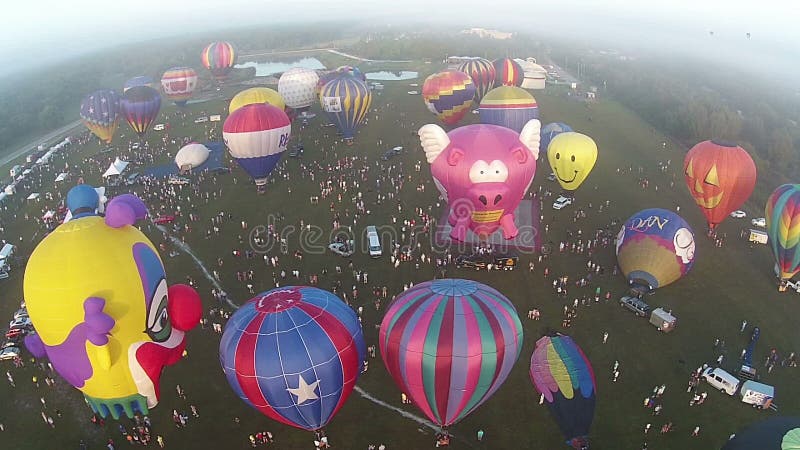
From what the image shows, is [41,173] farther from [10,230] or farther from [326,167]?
[326,167]

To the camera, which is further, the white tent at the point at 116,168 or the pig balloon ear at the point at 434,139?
the white tent at the point at 116,168

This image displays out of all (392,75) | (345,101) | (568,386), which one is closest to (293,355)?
(568,386)

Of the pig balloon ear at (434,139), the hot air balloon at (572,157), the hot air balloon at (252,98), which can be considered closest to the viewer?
the pig balloon ear at (434,139)

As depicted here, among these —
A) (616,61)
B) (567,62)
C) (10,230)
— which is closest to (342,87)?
(10,230)

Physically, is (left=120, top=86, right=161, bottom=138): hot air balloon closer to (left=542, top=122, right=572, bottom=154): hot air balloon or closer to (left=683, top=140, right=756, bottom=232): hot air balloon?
(left=542, top=122, right=572, bottom=154): hot air balloon

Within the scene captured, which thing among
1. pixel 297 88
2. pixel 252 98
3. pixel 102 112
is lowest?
pixel 102 112

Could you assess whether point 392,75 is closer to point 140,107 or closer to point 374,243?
point 140,107

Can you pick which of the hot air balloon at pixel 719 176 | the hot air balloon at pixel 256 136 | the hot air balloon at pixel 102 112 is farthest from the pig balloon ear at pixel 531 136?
the hot air balloon at pixel 102 112

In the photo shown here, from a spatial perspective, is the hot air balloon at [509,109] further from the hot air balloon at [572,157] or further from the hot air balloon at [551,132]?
the hot air balloon at [572,157]
